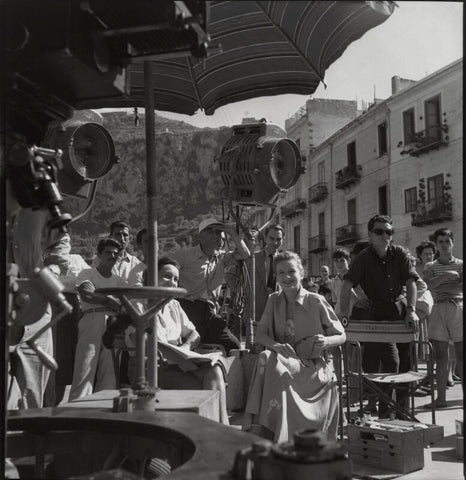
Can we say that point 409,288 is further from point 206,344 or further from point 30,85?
point 30,85

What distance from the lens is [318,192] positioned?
3203cm

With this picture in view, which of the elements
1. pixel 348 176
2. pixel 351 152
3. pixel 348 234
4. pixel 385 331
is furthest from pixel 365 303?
pixel 351 152

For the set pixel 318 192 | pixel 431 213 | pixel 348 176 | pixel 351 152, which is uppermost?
pixel 351 152

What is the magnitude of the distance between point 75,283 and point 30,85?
326cm

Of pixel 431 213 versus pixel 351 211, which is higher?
pixel 351 211

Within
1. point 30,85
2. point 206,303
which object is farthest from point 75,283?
point 30,85

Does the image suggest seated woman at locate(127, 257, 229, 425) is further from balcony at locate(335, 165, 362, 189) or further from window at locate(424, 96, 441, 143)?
balcony at locate(335, 165, 362, 189)

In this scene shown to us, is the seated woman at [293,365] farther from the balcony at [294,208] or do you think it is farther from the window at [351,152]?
the balcony at [294,208]

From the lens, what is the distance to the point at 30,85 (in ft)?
6.57

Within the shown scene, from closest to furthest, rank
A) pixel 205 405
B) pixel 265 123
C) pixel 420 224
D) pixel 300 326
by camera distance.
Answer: pixel 205 405 < pixel 300 326 < pixel 265 123 < pixel 420 224

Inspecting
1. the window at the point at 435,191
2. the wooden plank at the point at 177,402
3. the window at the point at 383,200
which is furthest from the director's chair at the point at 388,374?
the window at the point at 383,200

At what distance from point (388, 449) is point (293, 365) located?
0.80m

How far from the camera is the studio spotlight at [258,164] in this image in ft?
15.5

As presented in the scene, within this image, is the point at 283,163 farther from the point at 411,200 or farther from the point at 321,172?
the point at 321,172
